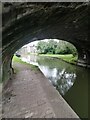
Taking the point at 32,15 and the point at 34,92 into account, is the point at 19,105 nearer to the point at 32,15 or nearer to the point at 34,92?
the point at 34,92

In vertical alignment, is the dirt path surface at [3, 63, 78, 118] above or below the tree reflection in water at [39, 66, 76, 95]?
above

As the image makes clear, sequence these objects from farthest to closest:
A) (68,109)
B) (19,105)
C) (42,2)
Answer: (19,105), (68,109), (42,2)

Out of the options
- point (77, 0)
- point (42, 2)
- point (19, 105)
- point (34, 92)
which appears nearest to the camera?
point (42, 2)

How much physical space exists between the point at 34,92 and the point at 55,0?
5.04 m

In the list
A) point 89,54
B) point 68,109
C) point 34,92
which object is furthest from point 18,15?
point 89,54

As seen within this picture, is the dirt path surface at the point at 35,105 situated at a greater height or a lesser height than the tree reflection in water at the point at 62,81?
greater

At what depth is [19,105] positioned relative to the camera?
7055 millimetres

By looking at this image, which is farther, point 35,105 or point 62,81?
point 62,81

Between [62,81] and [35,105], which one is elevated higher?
[35,105]

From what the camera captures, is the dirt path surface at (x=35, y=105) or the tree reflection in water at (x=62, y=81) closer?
the dirt path surface at (x=35, y=105)

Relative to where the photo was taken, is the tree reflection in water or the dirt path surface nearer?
the dirt path surface

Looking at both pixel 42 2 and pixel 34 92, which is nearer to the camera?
pixel 42 2

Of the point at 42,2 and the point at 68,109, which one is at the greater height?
the point at 42,2

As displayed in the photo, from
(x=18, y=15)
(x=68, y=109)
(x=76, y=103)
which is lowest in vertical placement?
(x=76, y=103)
